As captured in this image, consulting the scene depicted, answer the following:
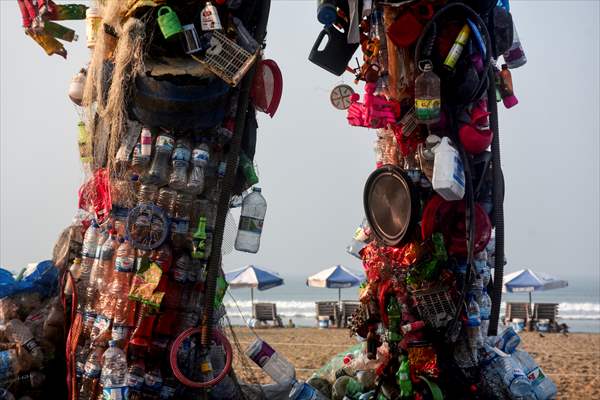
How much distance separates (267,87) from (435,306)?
2504 millimetres

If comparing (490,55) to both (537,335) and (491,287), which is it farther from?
(537,335)

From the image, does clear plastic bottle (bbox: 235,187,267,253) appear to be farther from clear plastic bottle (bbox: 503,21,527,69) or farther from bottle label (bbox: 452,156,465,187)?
clear plastic bottle (bbox: 503,21,527,69)

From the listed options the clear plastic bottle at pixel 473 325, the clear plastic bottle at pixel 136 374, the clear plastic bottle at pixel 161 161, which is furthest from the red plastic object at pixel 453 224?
the clear plastic bottle at pixel 136 374

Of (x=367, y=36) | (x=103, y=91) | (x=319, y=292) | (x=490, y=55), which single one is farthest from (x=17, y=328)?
(x=319, y=292)

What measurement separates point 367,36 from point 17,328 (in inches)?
170

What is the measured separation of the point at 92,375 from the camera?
5891 millimetres

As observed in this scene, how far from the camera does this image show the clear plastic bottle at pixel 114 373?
5.71 m

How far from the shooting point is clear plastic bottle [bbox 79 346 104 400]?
5.89 meters

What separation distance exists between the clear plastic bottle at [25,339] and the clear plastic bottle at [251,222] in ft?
6.41

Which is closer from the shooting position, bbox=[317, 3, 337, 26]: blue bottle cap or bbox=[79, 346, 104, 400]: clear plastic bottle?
bbox=[79, 346, 104, 400]: clear plastic bottle

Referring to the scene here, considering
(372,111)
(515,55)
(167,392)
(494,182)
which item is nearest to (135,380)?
(167,392)

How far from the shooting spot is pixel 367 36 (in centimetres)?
741

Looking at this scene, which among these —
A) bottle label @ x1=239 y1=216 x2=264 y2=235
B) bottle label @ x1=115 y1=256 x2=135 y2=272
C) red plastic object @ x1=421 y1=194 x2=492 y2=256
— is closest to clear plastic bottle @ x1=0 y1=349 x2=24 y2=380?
bottle label @ x1=115 y1=256 x2=135 y2=272

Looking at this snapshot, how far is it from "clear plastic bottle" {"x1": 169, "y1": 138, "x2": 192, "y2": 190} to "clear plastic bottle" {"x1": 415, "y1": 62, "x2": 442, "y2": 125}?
2.05 metres
